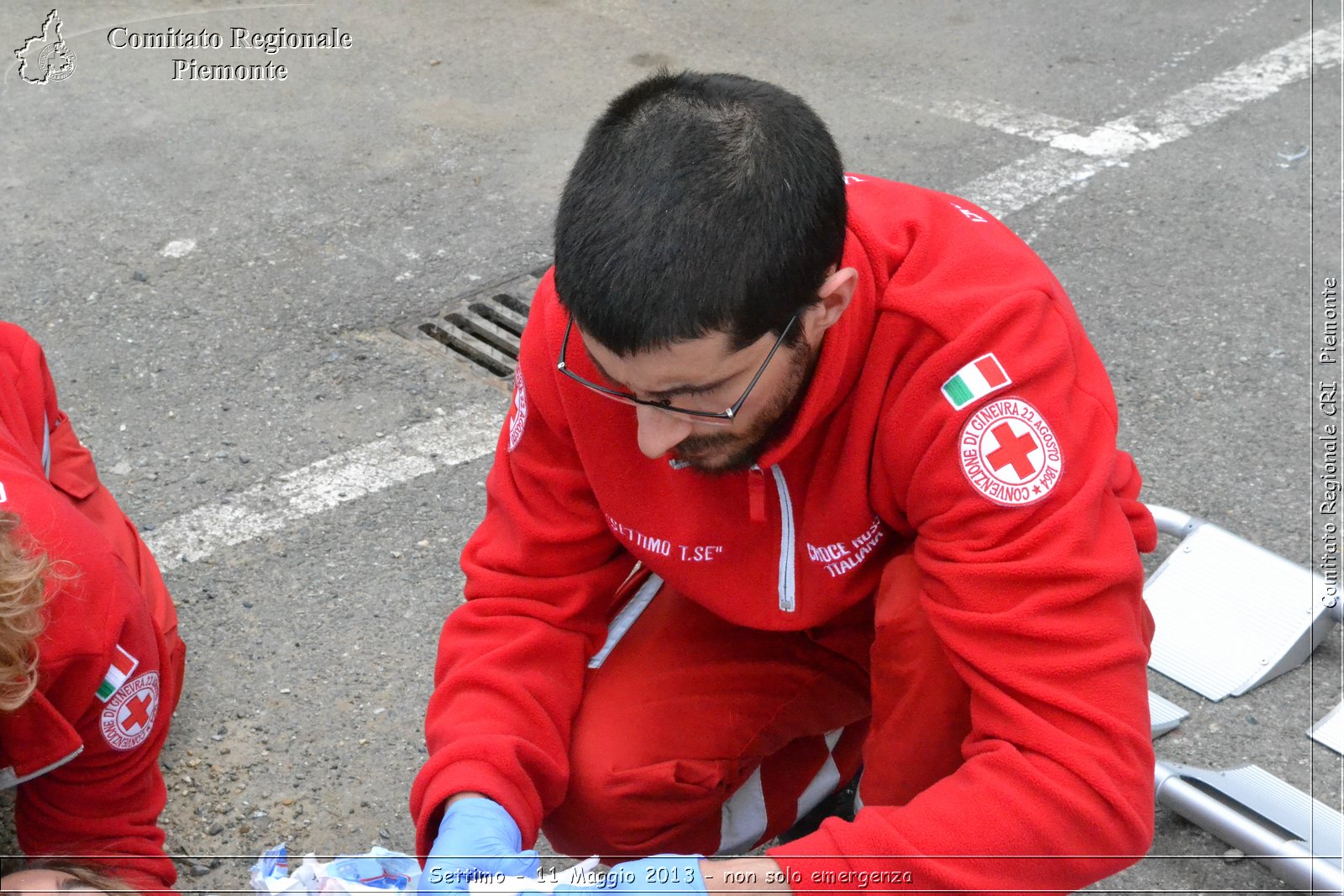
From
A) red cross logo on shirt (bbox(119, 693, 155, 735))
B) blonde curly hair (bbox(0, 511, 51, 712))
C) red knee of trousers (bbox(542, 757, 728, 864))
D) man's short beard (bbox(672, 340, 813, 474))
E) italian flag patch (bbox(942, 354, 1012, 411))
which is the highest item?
italian flag patch (bbox(942, 354, 1012, 411))

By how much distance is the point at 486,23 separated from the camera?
561 centimetres

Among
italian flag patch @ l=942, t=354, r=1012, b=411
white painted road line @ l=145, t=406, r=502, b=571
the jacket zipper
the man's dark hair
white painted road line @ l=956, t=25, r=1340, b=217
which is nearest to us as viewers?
the man's dark hair

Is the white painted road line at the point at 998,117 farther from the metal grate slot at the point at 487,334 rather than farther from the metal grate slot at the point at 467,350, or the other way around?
the metal grate slot at the point at 467,350

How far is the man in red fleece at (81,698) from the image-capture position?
72.2 inches

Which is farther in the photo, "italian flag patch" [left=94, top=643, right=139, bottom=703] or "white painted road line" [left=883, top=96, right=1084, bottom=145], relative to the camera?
"white painted road line" [left=883, top=96, right=1084, bottom=145]

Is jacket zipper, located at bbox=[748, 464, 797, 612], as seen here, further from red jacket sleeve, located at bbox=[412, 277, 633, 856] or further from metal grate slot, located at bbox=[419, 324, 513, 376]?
metal grate slot, located at bbox=[419, 324, 513, 376]

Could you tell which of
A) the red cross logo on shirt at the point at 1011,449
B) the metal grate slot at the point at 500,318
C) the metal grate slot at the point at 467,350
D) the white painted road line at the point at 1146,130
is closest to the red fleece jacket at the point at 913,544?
the red cross logo on shirt at the point at 1011,449

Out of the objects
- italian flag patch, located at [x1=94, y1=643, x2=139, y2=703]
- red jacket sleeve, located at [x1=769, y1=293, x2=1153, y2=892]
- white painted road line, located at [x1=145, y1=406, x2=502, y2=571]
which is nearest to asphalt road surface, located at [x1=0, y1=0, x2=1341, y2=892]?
white painted road line, located at [x1=145, y1=406, x2=502, y2=571]

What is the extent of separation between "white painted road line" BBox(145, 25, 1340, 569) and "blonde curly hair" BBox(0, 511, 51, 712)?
40.2 inches

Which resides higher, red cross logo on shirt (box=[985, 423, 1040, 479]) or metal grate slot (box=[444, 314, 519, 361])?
red cross logo on shirt (box=[985, 423, 1040, 479])

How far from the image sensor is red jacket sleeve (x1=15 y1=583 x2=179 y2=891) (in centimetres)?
188

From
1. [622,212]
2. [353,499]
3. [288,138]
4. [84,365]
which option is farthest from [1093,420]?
[288,138]

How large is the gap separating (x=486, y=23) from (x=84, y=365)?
285 cm

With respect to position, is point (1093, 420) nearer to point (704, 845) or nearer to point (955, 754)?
point (955, 754)
